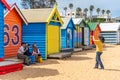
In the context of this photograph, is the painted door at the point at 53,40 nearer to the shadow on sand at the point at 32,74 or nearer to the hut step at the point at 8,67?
the shadow on sand at the point at 32,74

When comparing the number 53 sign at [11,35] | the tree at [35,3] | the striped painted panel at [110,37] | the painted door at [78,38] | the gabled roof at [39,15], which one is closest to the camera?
the number 53 sign at [11,35]

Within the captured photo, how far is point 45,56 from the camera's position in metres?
21.1

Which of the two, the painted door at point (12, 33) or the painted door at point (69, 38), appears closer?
the painted door at point (12, 33)

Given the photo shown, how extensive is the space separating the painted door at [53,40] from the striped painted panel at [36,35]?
24.7 inches

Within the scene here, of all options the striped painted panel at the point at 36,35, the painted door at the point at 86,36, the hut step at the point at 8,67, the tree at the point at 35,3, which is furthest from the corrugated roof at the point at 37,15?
the tree at the point at 35,3

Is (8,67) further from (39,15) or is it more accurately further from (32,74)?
(39,15)

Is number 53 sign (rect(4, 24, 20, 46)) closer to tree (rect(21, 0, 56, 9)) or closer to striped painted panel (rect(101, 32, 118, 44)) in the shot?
striped painted panel (rect(101, 32, 118, 44))

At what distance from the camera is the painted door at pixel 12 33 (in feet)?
62.8

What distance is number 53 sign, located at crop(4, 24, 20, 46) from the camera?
1908cm

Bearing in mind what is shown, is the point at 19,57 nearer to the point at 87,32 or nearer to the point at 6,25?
the point at 6,25

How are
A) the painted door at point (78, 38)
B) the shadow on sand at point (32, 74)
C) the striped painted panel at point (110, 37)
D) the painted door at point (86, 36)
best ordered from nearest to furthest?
1. the shadow on sand at point (32, 74)
2. the painted door at point (78, 38)
3. the painted door at point (86, 36)
4. the striped painted panel at point (110, 37)

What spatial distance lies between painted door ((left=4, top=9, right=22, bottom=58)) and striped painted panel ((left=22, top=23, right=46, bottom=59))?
2.02ft

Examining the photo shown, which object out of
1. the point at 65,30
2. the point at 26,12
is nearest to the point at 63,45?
the point at 65,30

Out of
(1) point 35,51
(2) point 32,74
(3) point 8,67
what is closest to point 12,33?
(1) point 35,51
